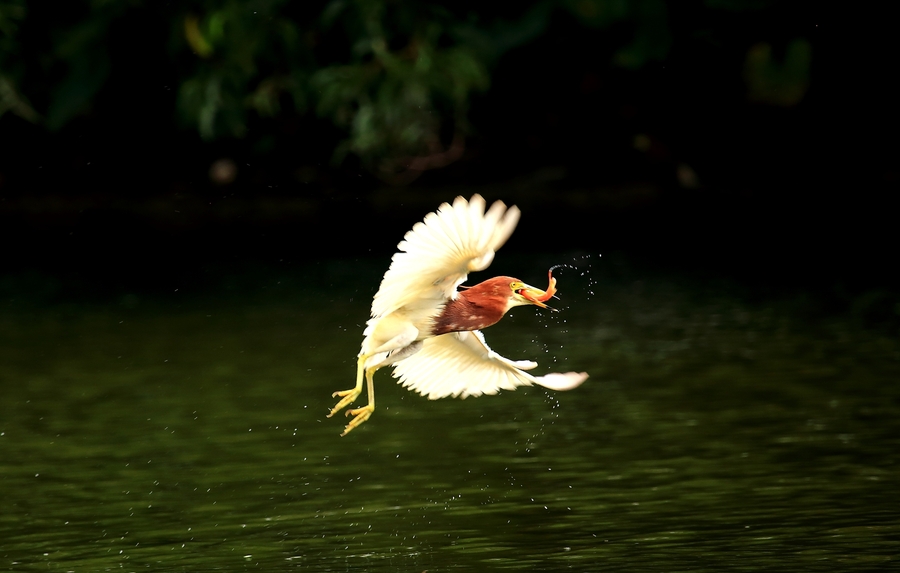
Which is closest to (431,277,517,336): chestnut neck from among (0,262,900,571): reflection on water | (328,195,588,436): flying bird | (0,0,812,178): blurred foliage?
(328,195,588,436): flying bird

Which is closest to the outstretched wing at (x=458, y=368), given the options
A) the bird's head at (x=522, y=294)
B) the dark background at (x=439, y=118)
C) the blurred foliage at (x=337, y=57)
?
the bird's head at (x=522, y=294)

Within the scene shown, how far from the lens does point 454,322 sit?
667 cm

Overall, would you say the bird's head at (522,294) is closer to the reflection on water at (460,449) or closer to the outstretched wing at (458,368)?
the outstretched wing at (458,368)

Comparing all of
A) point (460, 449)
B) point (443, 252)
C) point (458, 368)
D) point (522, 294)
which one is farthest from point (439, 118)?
point (443, 252)

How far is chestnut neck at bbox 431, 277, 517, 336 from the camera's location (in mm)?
6527

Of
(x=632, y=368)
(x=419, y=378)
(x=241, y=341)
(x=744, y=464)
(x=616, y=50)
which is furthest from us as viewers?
(x=616, y=50)

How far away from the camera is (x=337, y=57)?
25.1 meters

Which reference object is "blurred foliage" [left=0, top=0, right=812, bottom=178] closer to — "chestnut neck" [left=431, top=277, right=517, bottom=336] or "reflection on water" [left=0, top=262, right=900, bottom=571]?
"reflection on water" [left=0, top=262, right=900, bottom=571]

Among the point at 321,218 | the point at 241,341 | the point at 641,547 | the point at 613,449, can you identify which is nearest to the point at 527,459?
the point at 613,449

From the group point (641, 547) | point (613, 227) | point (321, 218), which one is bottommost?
point (641, 547)

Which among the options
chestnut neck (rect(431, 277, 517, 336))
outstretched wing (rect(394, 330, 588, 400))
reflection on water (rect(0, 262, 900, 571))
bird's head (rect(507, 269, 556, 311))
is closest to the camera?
bird's head (rect(507, 269, 556, 311))

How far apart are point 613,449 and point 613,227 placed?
443 inches

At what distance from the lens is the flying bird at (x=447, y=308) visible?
6.16 metres

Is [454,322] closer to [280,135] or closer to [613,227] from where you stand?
[613,227]
